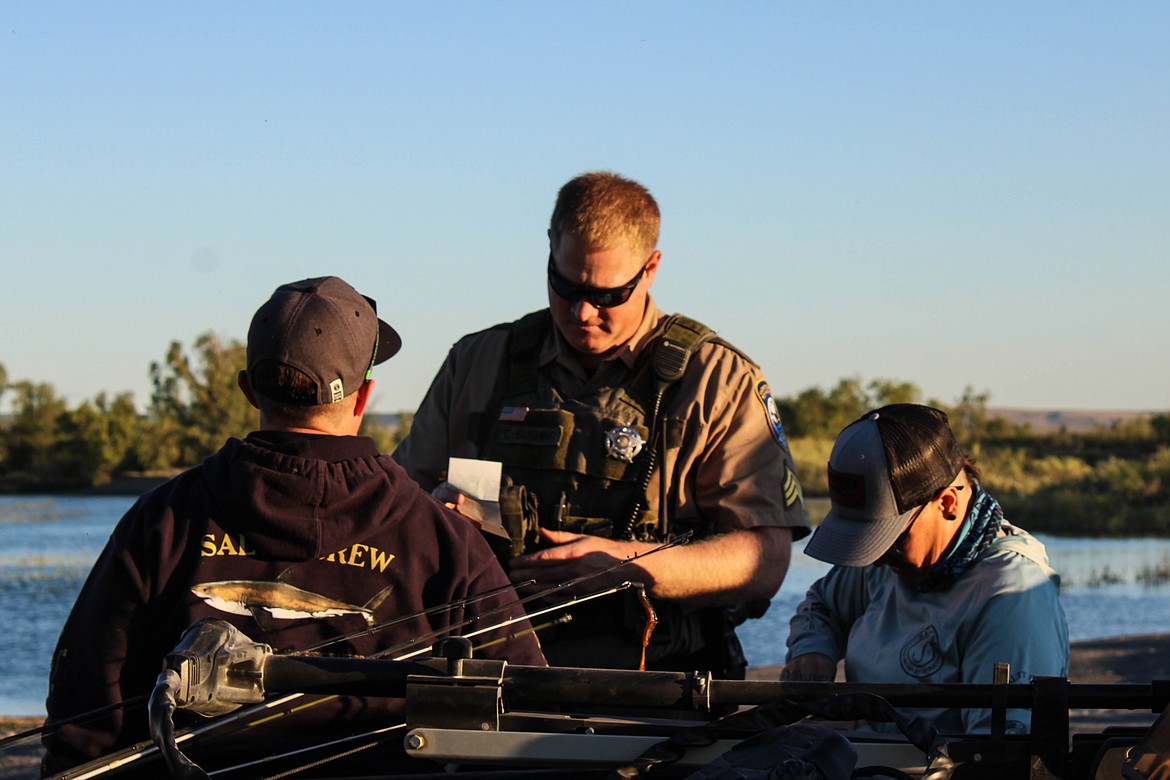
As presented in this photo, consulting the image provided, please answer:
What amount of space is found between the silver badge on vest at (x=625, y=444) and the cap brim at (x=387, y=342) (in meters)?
1.18

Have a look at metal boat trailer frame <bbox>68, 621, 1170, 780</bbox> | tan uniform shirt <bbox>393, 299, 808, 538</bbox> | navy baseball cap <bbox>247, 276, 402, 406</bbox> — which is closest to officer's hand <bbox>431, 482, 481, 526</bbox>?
tan uniform shirt <bbox>393, 299, 808, 538</bbox>

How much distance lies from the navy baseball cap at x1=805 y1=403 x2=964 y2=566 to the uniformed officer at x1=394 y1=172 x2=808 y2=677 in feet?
2.66

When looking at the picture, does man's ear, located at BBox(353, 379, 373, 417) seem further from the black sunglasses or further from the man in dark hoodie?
the black sunglasses

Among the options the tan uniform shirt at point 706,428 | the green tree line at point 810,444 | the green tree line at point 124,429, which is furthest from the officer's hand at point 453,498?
the green tree line at point 124,429

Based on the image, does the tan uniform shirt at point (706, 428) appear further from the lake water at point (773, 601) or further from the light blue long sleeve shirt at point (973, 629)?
the lake water at point (773, 601)

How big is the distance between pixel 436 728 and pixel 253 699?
0.32m

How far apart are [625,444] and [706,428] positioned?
0.26 m

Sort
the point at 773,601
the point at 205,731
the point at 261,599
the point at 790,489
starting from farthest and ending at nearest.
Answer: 1. the point at 773,601
2. the point at 790,489
3. the point at 261,599
4. the point at 205,731

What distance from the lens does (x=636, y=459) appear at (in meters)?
4.59

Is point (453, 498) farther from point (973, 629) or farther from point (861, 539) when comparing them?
point (973, 629)

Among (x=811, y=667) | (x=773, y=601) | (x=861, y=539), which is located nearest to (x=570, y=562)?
(x=811, y=667)

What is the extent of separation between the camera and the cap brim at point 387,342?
137 inches

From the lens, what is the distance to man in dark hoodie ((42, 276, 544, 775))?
9.13 feet

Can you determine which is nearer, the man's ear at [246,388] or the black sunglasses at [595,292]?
the man's ear at [246,388]
